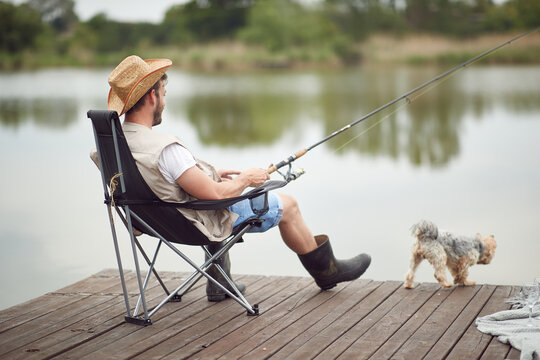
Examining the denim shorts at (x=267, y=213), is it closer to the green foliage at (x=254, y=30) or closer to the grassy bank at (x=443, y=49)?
the grassy bank at (x=443, y=49)

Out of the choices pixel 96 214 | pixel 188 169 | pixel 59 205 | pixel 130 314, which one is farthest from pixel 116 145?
pixel 59 205

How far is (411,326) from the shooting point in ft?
9.92

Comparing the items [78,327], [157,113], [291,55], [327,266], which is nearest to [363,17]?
[291,55]

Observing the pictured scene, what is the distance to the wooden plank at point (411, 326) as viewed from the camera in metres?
2.75

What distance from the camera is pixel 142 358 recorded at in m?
2.74

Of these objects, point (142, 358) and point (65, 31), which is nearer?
point (142, 358)

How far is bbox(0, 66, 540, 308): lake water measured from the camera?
16.3 feet

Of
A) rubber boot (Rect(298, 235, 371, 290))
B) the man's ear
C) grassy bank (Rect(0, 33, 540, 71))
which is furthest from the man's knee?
grassy bank (Rect(0, 33, 540, 71))

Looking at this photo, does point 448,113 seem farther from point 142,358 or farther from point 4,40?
point 4,40

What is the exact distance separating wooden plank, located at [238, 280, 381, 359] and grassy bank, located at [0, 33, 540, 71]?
1918 cm

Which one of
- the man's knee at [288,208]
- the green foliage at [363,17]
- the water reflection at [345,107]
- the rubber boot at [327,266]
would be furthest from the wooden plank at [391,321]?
the green foliage at [363,17]

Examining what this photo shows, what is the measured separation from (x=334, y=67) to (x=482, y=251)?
22.3m

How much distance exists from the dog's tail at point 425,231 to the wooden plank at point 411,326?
9.7 inches

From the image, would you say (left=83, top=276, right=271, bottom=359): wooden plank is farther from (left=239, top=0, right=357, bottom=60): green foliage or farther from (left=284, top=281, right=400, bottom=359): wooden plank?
(left=239, top=0, right=357, bottom=60): green foliage
